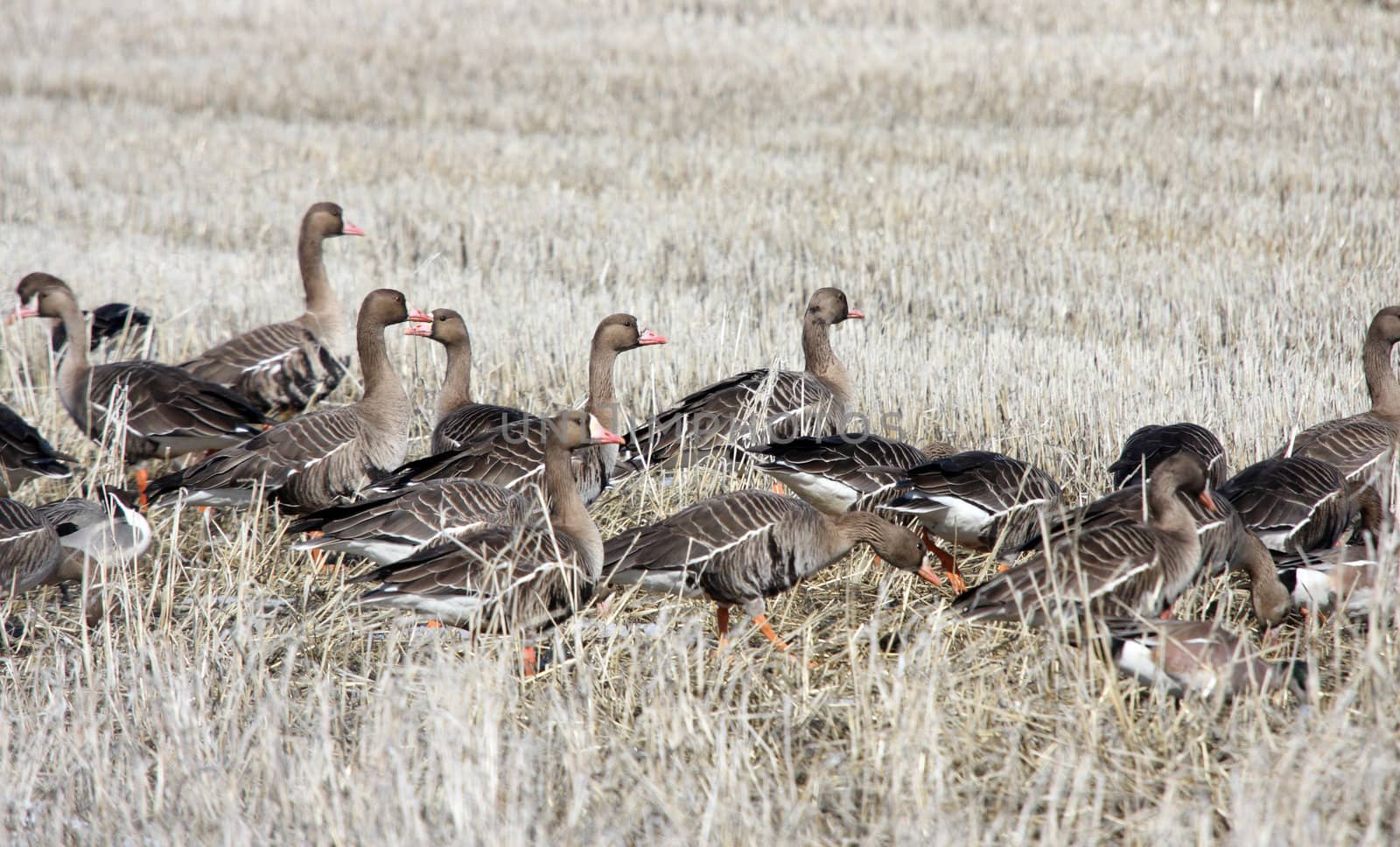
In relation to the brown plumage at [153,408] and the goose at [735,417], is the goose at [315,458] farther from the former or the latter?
the goose at [735,417]

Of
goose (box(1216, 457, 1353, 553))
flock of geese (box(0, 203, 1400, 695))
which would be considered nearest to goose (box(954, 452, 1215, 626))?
flock of geese (box(0, 203, 1400, 695))

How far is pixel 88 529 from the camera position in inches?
220

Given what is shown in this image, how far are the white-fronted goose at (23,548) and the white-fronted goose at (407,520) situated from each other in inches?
38.1

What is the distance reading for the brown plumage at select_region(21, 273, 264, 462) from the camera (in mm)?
6918

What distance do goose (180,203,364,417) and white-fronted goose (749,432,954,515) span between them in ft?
12.2

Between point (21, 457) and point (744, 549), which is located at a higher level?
point (21, 457)

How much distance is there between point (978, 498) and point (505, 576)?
6.93 feet

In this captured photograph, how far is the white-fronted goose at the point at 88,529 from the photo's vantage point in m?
5.50

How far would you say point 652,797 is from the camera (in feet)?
11.8

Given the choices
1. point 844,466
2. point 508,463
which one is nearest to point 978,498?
point 844,466

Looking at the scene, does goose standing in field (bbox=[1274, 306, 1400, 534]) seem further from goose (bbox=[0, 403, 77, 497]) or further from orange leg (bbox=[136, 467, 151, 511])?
goose (bbox=[0, 403, 77, 497])

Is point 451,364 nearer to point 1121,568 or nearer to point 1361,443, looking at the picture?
point 1121,568

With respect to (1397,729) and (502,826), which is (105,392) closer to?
(502,826)

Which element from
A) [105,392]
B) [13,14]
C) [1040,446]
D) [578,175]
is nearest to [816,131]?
[578,175]
